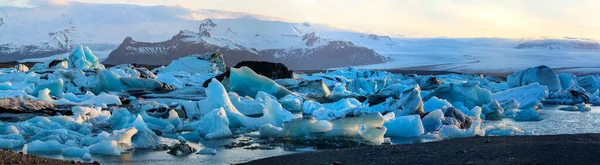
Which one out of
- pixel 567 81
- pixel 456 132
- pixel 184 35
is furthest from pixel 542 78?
pixel 184 35

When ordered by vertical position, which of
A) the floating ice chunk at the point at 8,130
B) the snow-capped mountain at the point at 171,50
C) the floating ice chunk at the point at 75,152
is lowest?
the snow-capped mountain at the point at 171,50

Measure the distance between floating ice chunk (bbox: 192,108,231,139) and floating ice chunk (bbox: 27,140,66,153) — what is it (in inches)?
72.1

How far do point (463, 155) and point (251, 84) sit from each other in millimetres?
10452

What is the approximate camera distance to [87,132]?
746cm

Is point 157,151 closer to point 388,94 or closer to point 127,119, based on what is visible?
point 127,119

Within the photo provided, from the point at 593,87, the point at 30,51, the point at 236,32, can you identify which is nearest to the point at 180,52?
the point at 30,51

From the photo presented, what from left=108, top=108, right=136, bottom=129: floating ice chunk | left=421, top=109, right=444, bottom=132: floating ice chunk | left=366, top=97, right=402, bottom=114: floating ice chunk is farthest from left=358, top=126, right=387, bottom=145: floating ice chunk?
left=366, top=97, right=402, bottom=114: floating ice chunk

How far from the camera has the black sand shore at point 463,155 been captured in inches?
168

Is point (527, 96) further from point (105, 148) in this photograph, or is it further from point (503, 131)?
point (105, 148)

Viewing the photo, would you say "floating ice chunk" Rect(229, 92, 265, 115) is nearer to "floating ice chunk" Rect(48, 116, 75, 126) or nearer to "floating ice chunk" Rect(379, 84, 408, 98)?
"floating ice chunk" Rect(48, 116, 75, 126)

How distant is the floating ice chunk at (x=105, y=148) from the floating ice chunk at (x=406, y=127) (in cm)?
338

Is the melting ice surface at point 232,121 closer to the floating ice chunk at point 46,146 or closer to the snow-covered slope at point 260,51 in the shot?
the floating ice chunk at point 46,146

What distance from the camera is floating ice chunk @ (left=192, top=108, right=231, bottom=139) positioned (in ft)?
25.1

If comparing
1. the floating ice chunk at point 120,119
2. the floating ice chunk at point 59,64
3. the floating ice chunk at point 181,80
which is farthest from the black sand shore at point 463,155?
the floating ice chunk at point 59,64
